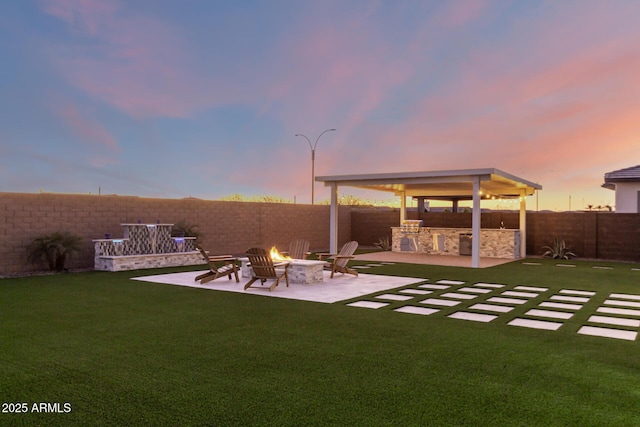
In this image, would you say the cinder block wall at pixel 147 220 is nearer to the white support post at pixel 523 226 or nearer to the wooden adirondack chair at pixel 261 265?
the wooden adirondack chair at pixel 261 265

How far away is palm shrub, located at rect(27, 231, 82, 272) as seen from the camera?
39.4ft

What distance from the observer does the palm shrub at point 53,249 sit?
39.4 feet

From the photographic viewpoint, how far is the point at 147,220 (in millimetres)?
15219

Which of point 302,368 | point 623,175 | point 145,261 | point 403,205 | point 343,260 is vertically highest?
point 623,175

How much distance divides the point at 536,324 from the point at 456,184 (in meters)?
10.4

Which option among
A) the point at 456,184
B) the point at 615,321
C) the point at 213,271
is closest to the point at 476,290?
the point at 615,321

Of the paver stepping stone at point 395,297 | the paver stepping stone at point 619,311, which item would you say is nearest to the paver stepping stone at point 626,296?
the paver stepping stone at point 619,311

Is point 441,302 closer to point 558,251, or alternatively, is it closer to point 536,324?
point 536,324

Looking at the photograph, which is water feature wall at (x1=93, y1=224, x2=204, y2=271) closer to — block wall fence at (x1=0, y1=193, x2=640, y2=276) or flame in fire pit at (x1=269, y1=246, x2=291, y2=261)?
block wall fence at (x1=0, y1=193, x2=640, y2=276)

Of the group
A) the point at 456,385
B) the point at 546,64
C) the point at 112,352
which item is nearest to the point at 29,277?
the point at 112,352

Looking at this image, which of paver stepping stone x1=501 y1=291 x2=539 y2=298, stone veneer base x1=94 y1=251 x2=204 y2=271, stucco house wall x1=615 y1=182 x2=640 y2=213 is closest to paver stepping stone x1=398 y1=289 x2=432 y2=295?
paver stepping stone x1=501 y1=291 x2=539 y2=298

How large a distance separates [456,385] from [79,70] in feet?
48.7

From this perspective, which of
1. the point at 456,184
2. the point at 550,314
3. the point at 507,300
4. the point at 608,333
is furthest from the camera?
the point at 456,184

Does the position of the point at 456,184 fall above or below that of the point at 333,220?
above
